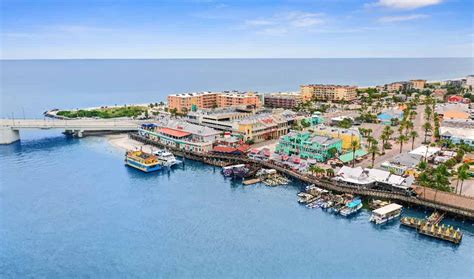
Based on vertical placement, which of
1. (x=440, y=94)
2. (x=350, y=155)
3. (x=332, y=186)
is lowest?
(x=332, y=186)

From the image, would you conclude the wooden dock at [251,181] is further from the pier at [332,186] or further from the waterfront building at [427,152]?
the waterfront building at [427,152]

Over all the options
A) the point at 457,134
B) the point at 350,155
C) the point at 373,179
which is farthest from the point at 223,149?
the point at 457,134

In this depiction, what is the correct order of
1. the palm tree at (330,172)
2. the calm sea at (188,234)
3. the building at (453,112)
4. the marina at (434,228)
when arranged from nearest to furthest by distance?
the calm sea at (188,234), the marina at (434,228), the palm tree at (330,172), the building at (453,112)

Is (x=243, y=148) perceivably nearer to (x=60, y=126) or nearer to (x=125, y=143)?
(x=125, y=143)

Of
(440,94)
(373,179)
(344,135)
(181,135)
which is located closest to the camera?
(373,179)

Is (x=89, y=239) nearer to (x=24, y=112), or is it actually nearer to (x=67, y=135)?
(x=67, y=135)

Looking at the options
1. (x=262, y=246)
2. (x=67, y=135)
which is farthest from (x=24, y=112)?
(x=262, y=246)

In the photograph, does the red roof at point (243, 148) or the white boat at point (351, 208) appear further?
the red roof at point (243, 148)

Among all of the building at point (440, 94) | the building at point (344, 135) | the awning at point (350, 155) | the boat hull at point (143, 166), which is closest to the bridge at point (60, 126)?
the boat hull at point (143, 166)
